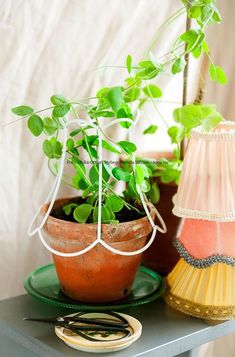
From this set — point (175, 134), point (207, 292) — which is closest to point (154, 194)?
point (175, 134)

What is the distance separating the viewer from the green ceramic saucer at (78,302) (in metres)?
0.94

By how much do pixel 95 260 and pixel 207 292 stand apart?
19 centimetres

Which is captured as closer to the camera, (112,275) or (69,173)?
(112,275)

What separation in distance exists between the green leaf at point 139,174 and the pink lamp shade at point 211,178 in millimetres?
78

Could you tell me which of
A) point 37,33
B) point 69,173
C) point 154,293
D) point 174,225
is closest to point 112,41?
point 37,33

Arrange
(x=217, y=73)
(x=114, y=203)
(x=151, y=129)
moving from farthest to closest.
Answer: (x=151, y=129), (x=217, y=73), (x=114, y=203)

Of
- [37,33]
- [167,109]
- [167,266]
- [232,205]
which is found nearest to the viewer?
[232,205]

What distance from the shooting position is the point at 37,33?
105 cm

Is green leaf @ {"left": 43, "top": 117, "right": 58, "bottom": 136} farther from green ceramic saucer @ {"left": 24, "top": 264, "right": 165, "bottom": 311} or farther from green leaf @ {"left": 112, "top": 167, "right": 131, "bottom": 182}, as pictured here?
green ceramic saucer @ {"left": 24, "top": 264, "right": 165, "bottom": 311}

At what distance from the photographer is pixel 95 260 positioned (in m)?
0.92

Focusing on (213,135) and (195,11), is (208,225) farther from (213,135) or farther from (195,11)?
(195,11)

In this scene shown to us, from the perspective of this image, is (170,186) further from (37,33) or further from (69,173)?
(37,33)

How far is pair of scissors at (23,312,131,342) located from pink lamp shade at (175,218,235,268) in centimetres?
17

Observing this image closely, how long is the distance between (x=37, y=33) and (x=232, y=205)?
464mm
